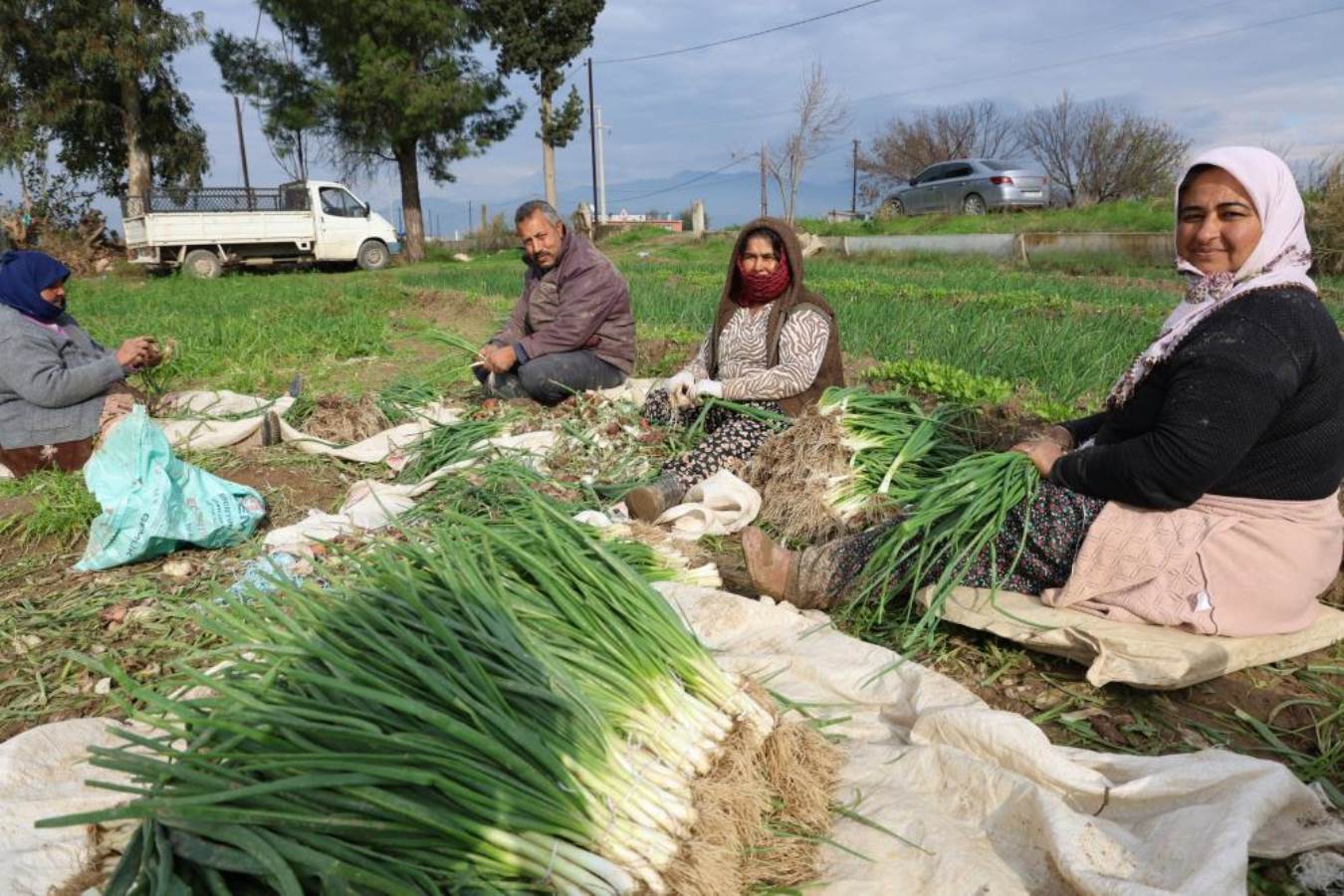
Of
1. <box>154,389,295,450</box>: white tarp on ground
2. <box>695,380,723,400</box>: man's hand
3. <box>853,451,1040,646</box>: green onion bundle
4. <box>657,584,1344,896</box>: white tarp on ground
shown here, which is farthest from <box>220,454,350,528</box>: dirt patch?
<box>657,584,1344,896</box>: white tarp on ground

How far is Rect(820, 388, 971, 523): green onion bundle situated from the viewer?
9.17ft

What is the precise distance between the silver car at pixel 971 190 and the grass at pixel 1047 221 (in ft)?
1.09

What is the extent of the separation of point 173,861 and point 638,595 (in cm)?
78

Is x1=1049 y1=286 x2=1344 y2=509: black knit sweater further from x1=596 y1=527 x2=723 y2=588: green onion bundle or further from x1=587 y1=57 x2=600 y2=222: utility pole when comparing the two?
x1=587 y1=57 x2=600 y2=222: utility pole

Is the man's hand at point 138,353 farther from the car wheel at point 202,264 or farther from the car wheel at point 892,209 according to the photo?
the car wheel at point 892,209

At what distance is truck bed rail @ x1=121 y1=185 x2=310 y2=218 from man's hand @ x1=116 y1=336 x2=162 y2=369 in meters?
15.1

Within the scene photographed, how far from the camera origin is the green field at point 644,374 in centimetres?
192

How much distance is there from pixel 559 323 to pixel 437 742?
3.48 m

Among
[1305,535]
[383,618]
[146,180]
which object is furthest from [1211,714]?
[146,180]

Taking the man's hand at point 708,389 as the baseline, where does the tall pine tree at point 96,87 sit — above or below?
above

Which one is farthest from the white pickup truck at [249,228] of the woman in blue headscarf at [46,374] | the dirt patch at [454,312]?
the woman in blue headscarf at [46,374]

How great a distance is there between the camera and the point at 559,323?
14.5 feet

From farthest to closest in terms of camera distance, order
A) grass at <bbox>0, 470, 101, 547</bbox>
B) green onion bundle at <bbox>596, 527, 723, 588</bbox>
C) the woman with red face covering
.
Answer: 1. the woman with red face covering
2. grass at <bbox>0, 470, 101, 547</bbox>
3. green onion bundle at <bbox>596, 527, 723, 588</bbox>

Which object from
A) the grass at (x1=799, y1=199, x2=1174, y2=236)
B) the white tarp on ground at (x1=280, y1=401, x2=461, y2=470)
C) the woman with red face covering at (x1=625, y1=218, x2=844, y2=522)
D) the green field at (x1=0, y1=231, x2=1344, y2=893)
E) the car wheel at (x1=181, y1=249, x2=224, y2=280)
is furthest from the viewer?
the car wheel at (x1=181, y1=249, x2=224, y2=280)
